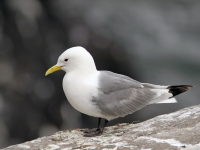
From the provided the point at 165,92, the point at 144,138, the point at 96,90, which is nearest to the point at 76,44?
the point at 165,92

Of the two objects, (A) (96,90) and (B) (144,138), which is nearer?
(B) (144,138)

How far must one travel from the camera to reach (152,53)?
8.60 metres

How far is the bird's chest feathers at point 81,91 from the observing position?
159 inches

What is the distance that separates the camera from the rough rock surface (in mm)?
3113

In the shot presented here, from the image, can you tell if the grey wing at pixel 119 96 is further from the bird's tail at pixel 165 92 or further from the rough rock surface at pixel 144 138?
the rough rock surface at pixel 144 138

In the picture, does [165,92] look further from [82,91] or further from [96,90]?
[82,91]

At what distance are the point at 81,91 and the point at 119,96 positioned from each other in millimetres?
619

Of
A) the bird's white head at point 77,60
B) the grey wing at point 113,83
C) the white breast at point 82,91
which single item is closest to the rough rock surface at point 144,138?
the white breast at point 82,91

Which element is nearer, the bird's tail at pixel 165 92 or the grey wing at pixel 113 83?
the grey wing at pixel 113 83

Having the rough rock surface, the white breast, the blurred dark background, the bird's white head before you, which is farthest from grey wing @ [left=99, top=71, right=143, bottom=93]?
the blurred dark background

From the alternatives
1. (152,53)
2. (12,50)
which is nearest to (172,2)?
(152,53)

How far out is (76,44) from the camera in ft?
27.2

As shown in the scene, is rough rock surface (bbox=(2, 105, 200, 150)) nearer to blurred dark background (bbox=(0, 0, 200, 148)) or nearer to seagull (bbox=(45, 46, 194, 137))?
seagull (bbox=(45, 46, 194, 137))

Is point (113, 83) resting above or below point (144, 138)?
above
